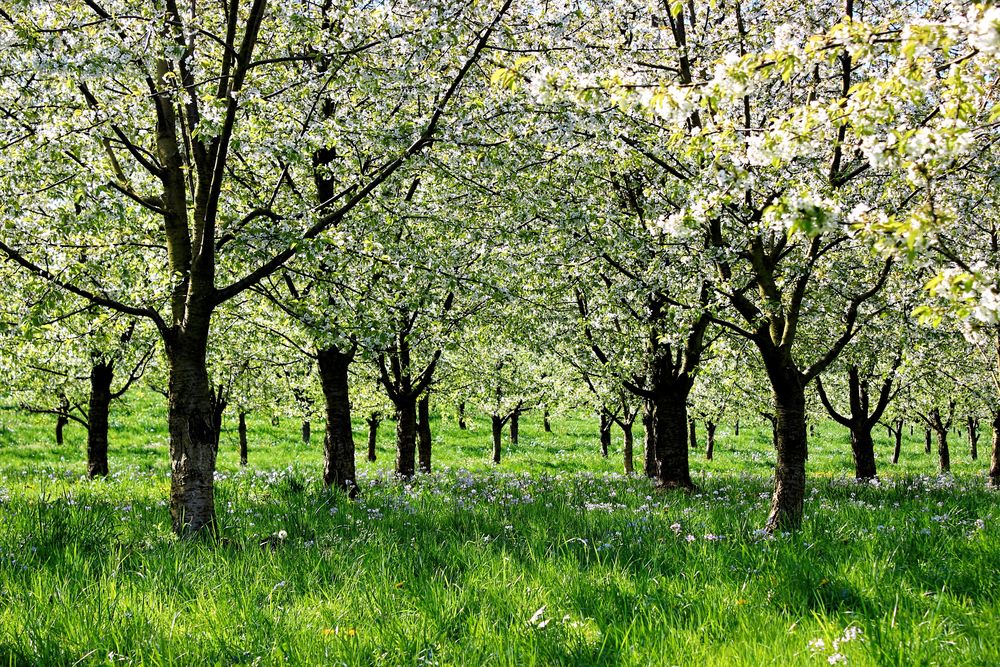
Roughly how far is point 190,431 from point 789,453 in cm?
754

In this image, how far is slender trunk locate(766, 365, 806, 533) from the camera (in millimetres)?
8516

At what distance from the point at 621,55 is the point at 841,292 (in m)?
7.34

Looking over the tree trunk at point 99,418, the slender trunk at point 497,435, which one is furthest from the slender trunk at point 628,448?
the tree trunk at point 99,418

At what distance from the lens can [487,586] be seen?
5.48m

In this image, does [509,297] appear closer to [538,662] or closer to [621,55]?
[621,55]

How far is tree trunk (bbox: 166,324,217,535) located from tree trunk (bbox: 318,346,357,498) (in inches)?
178

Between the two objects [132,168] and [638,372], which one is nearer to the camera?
[132,168]

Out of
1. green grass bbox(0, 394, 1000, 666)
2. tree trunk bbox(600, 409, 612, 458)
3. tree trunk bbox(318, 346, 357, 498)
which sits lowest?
tree trunk bbox(600, 409, 612, 458)

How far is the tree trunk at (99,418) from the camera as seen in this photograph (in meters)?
16.9

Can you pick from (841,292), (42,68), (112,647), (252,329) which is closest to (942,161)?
(112,647)

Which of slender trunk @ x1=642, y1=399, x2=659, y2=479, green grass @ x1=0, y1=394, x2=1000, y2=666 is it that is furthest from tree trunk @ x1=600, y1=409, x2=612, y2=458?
green grass @ x1=0, y1=394, x2=1000, y2=666

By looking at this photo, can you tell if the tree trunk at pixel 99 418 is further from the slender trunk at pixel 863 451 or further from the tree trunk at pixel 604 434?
the tree trunk at pixel 604 434

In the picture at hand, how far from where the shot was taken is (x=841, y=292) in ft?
45.3

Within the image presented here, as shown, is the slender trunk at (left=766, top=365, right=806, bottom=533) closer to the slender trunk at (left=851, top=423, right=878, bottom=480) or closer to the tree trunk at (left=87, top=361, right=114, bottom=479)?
the slender trunk at (left=851, top=423, right=878, bottom=480)
